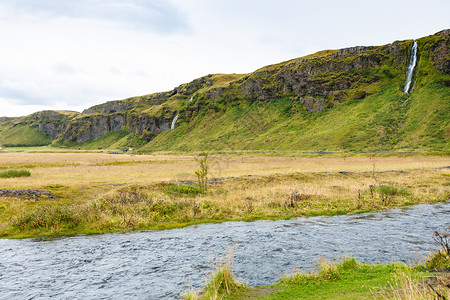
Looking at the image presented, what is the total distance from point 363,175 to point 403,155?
36.6m

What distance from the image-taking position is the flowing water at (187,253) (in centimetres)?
→ 1114

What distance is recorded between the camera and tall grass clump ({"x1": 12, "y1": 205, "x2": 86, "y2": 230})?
1944 centimetres

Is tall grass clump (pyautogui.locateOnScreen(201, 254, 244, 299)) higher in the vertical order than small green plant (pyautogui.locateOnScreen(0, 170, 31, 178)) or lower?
lower

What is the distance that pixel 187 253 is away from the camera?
14781mm

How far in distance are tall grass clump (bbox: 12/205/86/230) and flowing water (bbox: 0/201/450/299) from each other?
6.98 ft

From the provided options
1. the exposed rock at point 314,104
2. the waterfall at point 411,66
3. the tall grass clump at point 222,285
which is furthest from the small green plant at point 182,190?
the exposed rock at point 314,104

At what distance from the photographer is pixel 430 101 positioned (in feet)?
319

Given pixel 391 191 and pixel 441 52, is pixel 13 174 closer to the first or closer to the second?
pixel 391 191

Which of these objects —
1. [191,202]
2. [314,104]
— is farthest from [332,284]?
A: [314,104]

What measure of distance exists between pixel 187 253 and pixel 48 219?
11423mm

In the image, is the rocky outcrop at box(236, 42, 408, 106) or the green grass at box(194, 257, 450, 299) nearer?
the green grass at box(194, 257, 450, 299)

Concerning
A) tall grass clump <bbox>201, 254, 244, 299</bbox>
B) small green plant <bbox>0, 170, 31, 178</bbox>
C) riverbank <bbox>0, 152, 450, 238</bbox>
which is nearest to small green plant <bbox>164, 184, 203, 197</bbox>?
riverbank <bbox>0, 152, 450, 238</bbox>

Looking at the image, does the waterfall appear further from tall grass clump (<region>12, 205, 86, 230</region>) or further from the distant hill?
tall grass clump (<region>12, 205, 86, 230</region>)

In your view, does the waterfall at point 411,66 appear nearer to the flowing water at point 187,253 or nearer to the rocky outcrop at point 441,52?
the rocky outcrop at point 441,52
